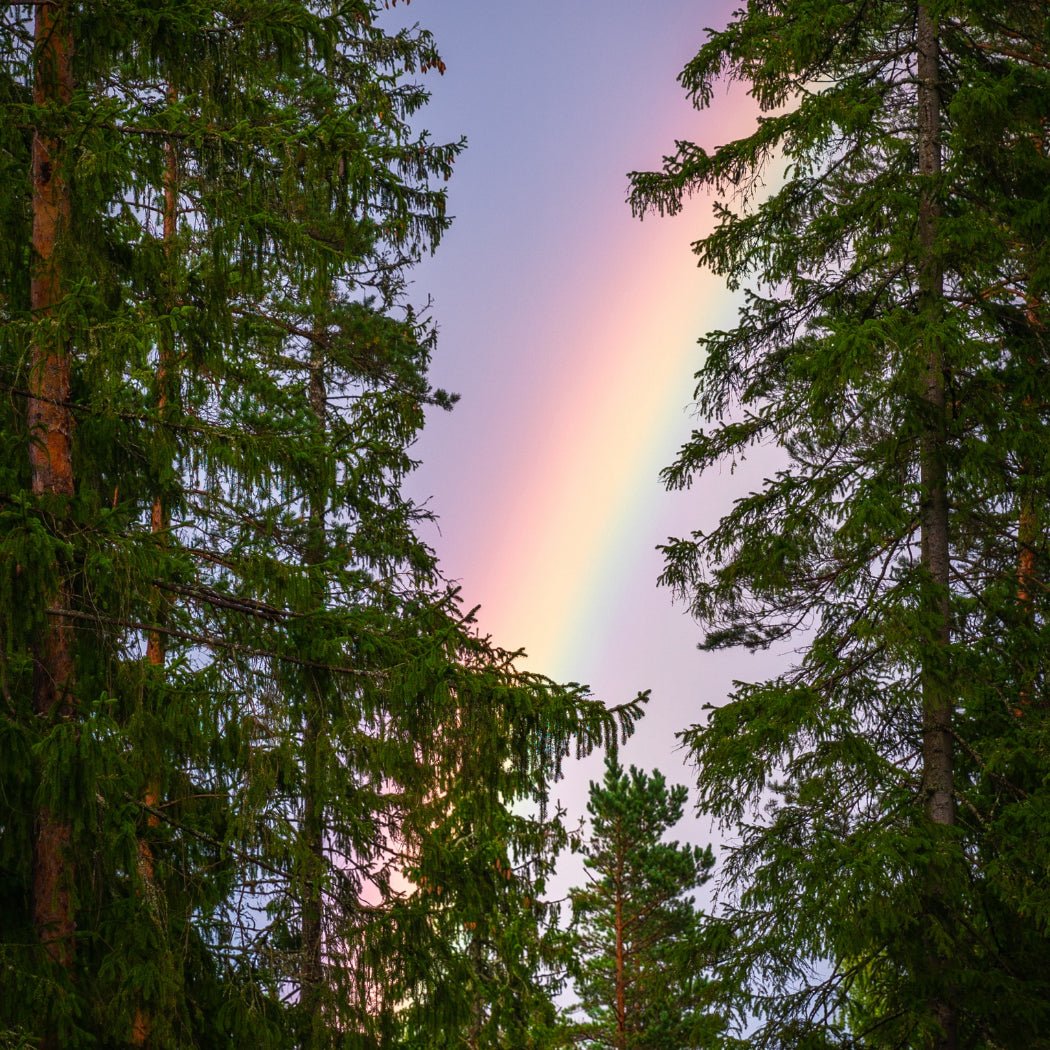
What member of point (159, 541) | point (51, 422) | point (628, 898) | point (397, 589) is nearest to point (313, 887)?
point (159, 541)

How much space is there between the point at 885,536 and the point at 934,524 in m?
0.48

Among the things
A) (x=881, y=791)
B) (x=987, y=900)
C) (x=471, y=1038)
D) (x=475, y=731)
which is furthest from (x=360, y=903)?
(x=471, y=1038)

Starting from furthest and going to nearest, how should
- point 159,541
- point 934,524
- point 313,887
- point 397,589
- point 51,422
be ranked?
point 397,589 < point 934,524 < point 313,887 < point 51,422 < point 159,541

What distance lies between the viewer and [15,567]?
614 centimetres

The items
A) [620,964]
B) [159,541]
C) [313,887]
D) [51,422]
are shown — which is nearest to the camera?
[159,541]

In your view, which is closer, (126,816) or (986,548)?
(126,816)

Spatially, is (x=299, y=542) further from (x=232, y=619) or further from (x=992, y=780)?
(x=992, y=780)

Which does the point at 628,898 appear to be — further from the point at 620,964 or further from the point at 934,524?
the point at 934,524

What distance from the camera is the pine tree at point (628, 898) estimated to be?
23.4 metres

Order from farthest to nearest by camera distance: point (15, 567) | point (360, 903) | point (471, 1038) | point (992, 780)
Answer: point (471, 1038)
point (992, 780)
point (360, 903)
point (15, 567)

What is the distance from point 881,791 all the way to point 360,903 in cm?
430

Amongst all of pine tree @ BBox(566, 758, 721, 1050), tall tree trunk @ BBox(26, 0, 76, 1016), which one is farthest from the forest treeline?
pine tree @ BBox(566, 758, 721, 1050)

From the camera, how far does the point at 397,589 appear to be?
500 inches

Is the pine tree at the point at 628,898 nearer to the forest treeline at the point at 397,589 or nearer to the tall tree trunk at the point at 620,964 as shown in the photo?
the tall tree trunk at the point at 620,964
